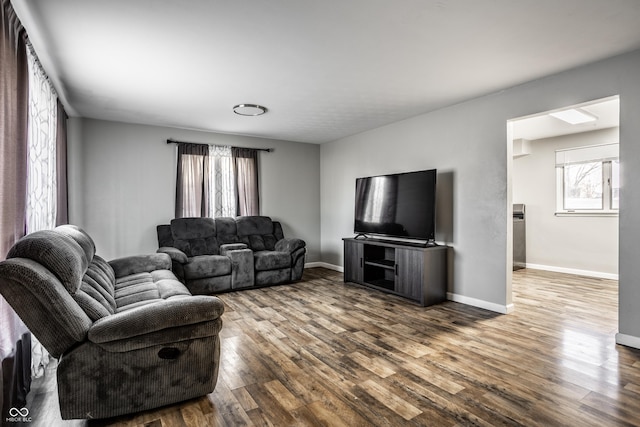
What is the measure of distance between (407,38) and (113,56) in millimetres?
2411

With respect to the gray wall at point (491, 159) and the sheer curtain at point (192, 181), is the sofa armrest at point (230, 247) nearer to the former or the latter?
the sheer curtain at point (192, 181)

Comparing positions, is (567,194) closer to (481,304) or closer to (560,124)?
(560,124)

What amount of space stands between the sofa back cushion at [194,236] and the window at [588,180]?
615cm

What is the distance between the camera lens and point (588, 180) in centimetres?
575

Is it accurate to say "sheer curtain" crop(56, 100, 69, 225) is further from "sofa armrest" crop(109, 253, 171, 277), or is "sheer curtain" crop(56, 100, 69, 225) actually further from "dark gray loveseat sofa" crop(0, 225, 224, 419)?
"dark gray loveseat sofa" crop(0, 225, 224, 419)

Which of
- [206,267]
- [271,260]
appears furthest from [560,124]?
[206,267]

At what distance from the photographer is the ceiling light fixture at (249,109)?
4.16 m

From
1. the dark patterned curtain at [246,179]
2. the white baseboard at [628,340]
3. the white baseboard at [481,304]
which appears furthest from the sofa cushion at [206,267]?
the white baseboard at [628,340]

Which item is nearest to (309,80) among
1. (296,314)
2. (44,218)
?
(296,314)

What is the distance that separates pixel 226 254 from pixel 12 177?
3.07 meters

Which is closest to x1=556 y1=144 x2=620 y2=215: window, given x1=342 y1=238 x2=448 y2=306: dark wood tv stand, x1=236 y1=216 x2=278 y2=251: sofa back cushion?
x1=342 y1=238 x2=448 y2=306: dark wood tv stand

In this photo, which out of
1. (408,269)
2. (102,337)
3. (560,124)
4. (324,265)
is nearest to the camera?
(102,337)

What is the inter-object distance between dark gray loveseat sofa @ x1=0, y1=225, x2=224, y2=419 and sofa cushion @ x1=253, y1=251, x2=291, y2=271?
2.87 metres

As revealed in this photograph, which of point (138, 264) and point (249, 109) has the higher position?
point (249, 109)
